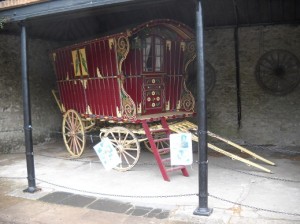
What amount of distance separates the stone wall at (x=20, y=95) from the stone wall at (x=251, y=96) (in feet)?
16.0

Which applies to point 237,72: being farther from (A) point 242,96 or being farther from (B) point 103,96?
(B) point 103,96

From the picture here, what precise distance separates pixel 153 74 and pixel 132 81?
0.53 meters

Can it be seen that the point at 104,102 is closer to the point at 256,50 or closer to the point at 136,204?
the point at 136,204

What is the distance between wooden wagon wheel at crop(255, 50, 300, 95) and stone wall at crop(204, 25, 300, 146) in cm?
12

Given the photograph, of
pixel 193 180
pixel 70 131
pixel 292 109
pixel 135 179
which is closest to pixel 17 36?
pixel 70 131

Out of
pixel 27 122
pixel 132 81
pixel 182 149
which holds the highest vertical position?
pixel 132 81

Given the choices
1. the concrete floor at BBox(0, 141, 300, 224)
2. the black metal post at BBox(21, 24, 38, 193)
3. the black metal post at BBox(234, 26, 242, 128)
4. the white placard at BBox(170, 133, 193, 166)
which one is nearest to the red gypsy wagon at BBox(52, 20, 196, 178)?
the concrete floor at BBox(0, 141, 300, 224)

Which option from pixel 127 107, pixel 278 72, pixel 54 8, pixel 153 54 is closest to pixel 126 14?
pixel 153 54

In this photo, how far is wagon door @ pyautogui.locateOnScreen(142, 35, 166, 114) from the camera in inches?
286

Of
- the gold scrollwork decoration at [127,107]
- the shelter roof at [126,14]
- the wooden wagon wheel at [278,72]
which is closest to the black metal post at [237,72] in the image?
the shelter roof at [126,14]

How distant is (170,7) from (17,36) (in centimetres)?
429

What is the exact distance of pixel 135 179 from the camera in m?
6.79

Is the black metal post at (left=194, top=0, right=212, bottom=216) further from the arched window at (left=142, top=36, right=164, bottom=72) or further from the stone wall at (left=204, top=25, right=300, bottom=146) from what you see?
the stone wall at (left=204, top=25, right=300, bottom=146)

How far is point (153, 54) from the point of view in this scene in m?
7.35
